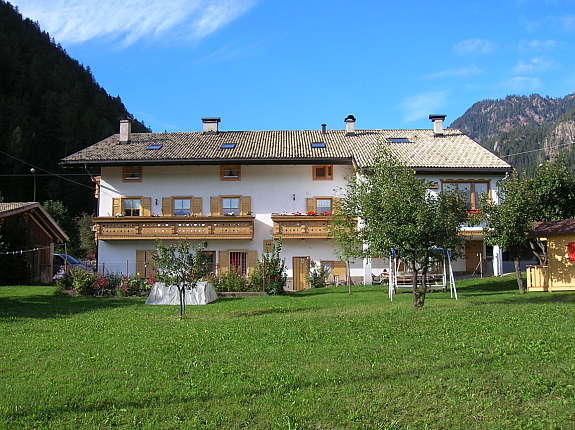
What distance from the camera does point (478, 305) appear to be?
56.1 ft

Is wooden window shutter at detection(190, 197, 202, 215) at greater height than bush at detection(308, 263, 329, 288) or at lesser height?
greater

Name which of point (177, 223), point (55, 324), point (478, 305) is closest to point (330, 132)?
point (177, 223)

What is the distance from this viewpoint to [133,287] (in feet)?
85.7

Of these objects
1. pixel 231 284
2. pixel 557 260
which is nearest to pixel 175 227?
pixel 231 284

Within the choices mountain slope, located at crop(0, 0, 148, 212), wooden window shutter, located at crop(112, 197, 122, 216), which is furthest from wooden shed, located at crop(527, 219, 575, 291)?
mountain slope, located at crop(0, 0, 148, 212)

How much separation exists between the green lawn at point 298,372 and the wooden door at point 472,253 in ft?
57.9

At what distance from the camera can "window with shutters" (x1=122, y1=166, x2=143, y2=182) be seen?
3456 centimetres

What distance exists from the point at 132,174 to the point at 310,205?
10560 mm

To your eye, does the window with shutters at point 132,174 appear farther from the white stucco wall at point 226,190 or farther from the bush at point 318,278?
the bush at point 318,278

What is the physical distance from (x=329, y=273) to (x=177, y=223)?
8.85m

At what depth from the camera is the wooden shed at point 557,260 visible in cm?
2134

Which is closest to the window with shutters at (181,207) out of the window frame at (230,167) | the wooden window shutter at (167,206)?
the wooden window shutter at (167,206)

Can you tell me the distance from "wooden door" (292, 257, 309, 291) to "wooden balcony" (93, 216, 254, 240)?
3.03 meters

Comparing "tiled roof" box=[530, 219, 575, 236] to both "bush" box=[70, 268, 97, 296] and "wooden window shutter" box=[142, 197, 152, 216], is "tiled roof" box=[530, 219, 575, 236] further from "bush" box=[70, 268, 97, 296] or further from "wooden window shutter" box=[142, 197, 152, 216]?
"wooden window shutter" box=[142, 197, 152, 216]
